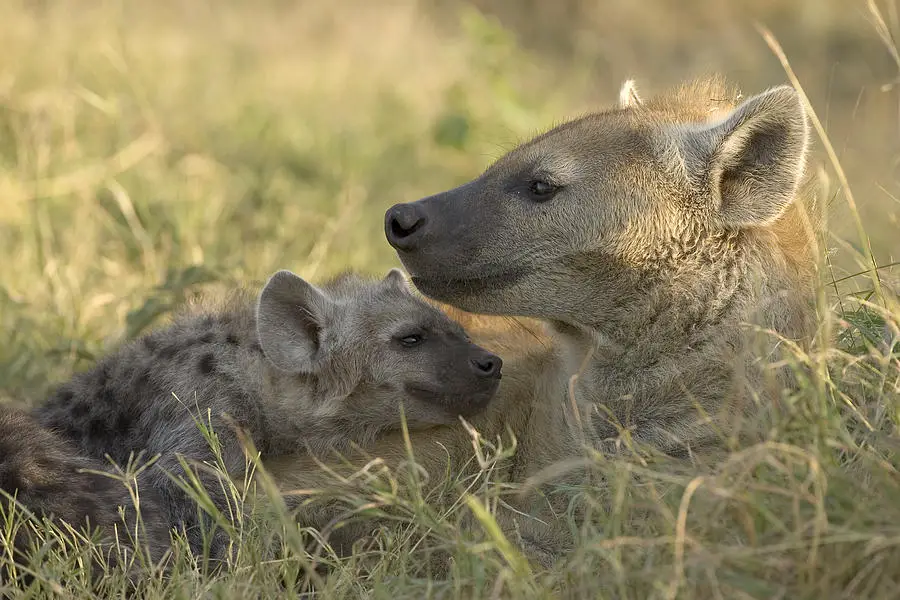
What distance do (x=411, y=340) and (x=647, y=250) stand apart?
90 cm

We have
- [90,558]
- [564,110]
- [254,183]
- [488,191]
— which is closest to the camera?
[90,558]

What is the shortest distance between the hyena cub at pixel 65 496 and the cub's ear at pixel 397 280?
3.81ft

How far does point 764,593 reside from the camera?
7.59 feet

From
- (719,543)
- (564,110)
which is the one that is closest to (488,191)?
(719,543)

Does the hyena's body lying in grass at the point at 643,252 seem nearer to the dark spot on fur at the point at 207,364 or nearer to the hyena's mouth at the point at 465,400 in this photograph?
the hyena's mouth at the point at 465,400

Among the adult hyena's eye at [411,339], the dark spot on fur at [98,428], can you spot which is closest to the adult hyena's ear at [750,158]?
the adult hyena's eye at [411,339]

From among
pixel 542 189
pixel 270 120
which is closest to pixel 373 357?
pixel 542 189

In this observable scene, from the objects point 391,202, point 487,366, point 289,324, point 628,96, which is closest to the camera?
point 487,366

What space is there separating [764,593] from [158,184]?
15.1 ft

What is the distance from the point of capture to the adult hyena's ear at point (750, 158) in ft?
9.97

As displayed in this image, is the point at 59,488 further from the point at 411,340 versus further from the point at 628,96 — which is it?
the point at 628,96

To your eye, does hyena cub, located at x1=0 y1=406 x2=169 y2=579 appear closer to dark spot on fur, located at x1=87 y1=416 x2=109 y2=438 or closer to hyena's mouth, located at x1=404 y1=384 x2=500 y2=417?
dark spot on fur, located at x1=87 y1=416 x2=109 y2=438

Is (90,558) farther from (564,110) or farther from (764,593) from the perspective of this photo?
(564,110)

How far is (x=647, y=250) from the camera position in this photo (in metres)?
3.14
